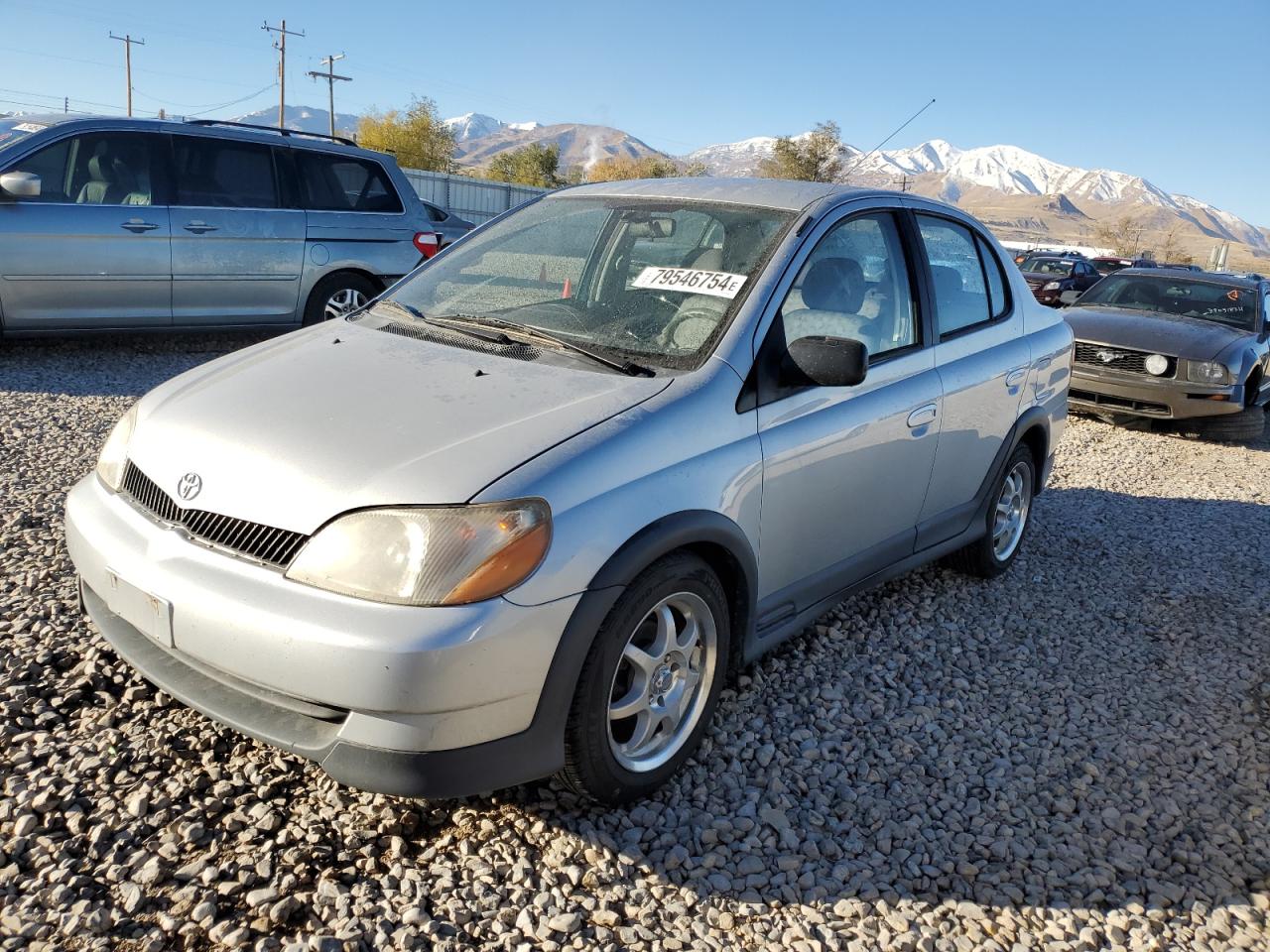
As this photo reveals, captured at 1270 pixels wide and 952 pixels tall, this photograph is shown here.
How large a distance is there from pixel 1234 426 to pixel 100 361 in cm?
1034

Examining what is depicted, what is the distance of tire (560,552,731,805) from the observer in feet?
8.35

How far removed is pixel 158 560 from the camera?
8.29 ft

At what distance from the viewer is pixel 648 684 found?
2.79 metres

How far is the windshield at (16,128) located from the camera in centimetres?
724

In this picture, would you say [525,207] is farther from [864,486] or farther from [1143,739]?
[1143,739]

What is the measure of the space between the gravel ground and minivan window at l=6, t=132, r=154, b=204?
4.14 m

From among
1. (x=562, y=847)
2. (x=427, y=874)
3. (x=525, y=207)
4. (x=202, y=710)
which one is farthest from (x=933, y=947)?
(x=525, y=207)

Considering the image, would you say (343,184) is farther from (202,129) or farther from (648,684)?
(648,684)

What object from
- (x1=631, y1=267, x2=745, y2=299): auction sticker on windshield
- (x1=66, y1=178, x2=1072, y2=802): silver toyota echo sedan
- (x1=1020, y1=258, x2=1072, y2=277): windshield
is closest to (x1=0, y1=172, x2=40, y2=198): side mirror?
(x1=66, y1=178, x2=1072, y2=802): silver toyota echo sedan

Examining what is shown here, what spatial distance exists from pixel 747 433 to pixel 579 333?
700 mm

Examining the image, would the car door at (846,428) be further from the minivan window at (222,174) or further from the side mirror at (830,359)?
the minivan window at (222,174)

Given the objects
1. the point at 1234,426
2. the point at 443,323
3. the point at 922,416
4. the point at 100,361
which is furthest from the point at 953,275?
the point at 100,361

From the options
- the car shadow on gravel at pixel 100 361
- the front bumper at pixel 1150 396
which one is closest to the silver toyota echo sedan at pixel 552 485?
the car shadow on gravel at pixel 100 361

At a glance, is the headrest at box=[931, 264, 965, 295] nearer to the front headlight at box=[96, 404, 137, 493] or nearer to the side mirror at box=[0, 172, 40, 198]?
the front headlight at box=[96, 404, 137, 493]
